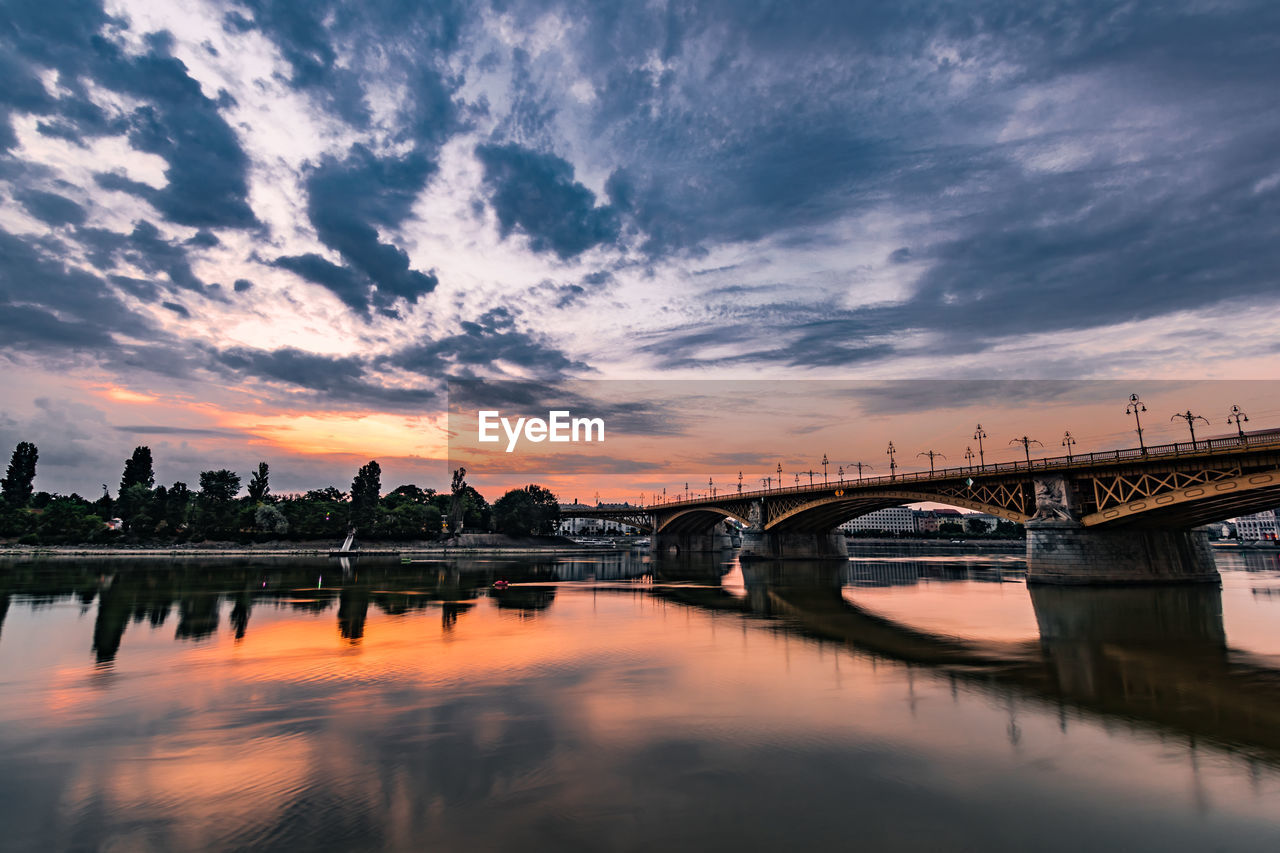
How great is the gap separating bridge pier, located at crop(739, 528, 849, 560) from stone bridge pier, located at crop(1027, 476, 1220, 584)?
162 feet

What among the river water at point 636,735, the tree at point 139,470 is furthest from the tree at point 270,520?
the river water at point 636,735

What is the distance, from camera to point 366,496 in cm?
13550

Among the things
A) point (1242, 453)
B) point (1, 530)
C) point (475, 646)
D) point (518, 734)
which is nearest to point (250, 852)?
point (518, 734)

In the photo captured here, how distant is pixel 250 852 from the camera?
26.7ft

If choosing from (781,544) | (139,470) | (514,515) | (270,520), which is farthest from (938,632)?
(139,470)

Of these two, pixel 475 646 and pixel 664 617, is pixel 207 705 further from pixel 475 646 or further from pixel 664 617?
pixel 664 617

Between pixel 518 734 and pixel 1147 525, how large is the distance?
177 ft

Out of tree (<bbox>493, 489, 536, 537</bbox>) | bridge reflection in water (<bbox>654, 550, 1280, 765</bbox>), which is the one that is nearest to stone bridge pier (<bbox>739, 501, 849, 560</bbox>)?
bridge reflection in water (<bbox>654, 550, 1280, 765</bbox>)

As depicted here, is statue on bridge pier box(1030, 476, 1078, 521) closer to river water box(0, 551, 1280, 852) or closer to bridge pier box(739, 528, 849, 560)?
river water box(0, 551, 1280, 852)

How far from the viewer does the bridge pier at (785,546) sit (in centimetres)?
9638

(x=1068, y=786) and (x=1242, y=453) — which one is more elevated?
(x=1242, y=453)

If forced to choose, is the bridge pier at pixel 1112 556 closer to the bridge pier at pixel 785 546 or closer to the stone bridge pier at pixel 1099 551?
the stone bridge pier at pixel 1099 551

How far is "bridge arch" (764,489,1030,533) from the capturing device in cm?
5628

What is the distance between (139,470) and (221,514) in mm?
38535
